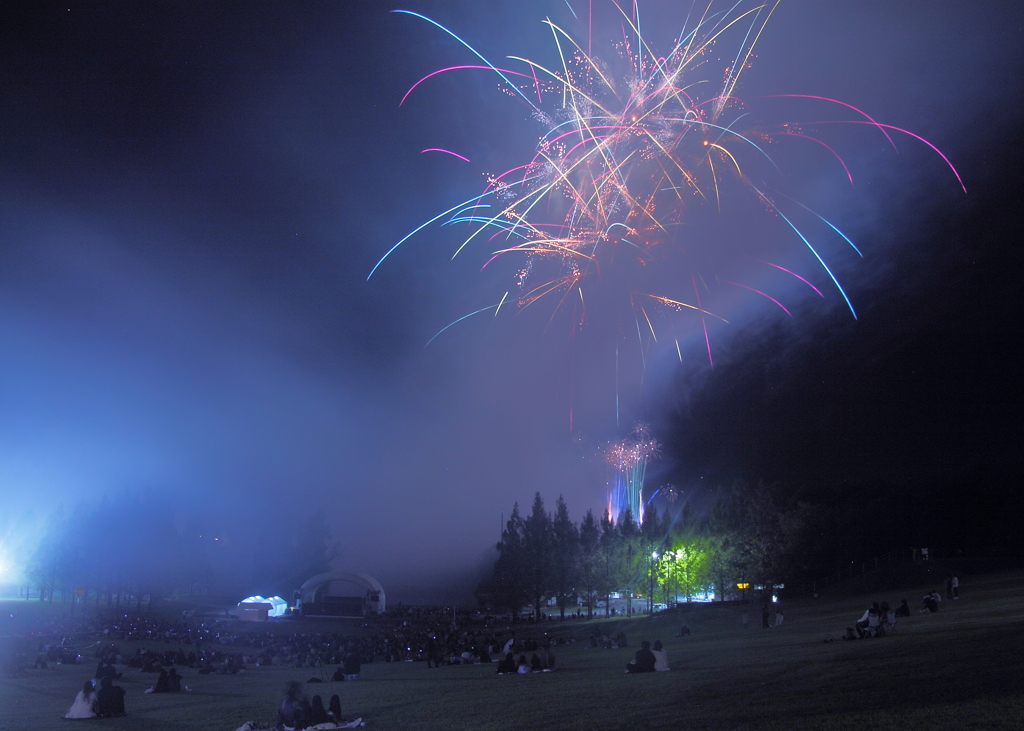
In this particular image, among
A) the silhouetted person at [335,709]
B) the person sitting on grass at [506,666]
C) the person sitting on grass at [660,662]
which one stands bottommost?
the person sitting on grass at [506,666]

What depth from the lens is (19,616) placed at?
4953cm

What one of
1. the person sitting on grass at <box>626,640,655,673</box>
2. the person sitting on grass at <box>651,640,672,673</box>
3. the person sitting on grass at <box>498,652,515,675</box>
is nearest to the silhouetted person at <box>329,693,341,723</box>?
the person sitting on grass at <box>626,640,655,673</box>

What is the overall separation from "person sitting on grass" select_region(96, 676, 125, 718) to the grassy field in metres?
0.39

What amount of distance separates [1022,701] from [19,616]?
192ft

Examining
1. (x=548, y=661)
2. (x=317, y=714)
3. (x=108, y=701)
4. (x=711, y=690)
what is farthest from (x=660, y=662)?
(x=108, y=701)

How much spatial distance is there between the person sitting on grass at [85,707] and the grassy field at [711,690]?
56 cm

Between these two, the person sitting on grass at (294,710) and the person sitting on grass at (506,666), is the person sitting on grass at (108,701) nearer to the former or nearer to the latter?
the person sitting on grass at (294,710)

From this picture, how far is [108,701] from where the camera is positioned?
16.2 meters

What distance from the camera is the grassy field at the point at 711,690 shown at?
10.6 m

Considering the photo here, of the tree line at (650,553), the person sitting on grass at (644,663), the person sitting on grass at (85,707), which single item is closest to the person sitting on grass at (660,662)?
the person sitting on grass at (644,663)

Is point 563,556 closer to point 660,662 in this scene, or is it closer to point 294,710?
point 660,662

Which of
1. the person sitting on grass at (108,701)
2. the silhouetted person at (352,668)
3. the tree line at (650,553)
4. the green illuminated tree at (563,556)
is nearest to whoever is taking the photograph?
the person sitting on grass at (108,701)

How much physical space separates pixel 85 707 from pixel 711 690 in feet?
44.4

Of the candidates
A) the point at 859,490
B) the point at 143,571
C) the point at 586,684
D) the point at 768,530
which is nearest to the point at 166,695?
the point at 586,684
